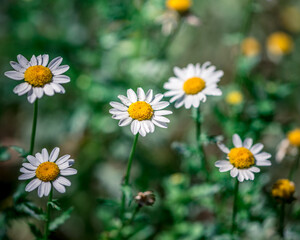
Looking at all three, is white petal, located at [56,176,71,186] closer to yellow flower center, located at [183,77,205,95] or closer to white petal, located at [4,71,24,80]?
white petal, located at [4,71,24,80]

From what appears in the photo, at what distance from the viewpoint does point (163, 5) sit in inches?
108

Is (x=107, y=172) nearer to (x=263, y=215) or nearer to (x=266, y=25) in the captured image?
(x=263, y=215)

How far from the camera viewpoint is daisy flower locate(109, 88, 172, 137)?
1640mm

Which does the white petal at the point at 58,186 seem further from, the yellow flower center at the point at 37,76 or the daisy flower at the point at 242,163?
the daisy flower at the point at 242,163

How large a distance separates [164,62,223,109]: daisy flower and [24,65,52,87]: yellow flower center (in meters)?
0.66

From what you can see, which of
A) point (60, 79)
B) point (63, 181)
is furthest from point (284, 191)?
point (60, 79)

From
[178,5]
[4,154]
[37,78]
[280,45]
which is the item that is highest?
[280,45]

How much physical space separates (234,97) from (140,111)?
1240 millimetres

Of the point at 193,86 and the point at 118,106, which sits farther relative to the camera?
the point at 193,86

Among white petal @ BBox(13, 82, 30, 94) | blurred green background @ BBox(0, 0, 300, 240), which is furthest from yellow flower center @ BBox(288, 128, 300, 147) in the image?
white petal @ BBox(13, 82, 30, 94)

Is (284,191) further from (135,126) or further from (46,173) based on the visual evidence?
(46,173)

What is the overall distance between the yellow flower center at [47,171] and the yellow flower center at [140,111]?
442 mm

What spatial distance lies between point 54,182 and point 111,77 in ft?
5.72

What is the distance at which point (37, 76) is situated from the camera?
1.66 metres
